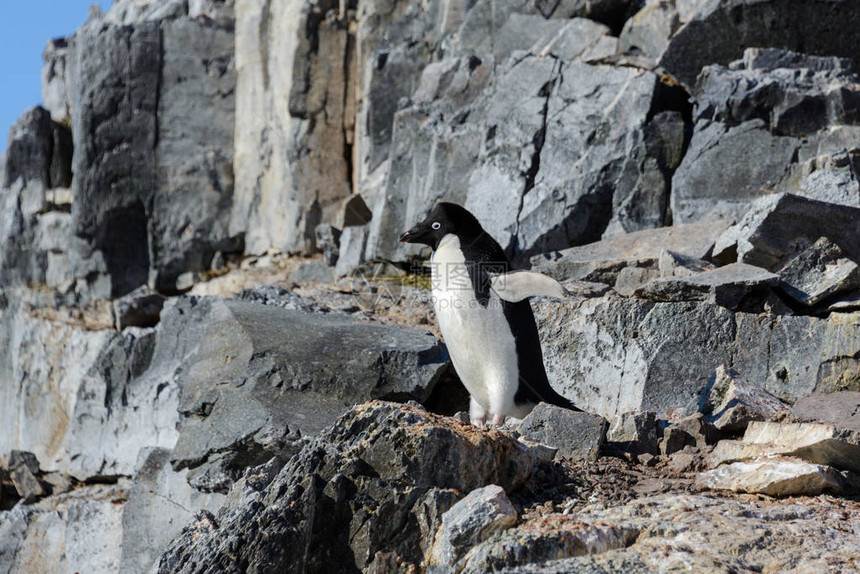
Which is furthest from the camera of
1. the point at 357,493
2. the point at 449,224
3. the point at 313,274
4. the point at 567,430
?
the point at 313,274

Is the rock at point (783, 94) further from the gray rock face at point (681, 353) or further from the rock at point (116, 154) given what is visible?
the rock at point (116, 154)

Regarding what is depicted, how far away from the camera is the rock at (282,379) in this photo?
6.44 m

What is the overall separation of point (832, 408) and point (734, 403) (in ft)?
2.62

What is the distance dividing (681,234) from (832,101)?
2.64 metres

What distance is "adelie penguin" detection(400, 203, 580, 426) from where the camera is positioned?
588 cm

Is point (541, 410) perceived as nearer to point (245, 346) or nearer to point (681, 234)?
point (245, 346)

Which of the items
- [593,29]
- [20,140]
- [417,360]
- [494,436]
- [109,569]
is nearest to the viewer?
[494,436]

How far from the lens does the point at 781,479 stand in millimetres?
4109

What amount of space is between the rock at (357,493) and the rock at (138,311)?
27.5ft

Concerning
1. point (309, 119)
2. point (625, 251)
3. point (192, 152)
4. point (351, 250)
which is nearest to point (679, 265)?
point (625, 251)

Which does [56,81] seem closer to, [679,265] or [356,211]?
[356,211]

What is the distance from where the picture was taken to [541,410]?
5.00 meters

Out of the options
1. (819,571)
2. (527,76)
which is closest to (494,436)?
(819,571)

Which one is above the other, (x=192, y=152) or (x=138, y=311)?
(x=192, y=152)
